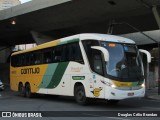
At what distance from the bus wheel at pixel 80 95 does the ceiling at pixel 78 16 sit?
12542 mm

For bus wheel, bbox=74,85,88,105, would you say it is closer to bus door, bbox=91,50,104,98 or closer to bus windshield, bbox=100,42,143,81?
bus door, bbox=91,50,104,98

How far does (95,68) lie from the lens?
1739 cm

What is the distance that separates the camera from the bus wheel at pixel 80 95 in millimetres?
18156

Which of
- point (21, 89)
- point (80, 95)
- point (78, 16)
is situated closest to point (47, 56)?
point (80, 95)

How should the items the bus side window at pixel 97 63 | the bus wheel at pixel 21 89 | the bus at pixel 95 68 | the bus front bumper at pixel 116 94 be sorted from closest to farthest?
the bus front bumper at pixel 116 94 < the bus at pixel 95 68 < the bus side window at pixel 97 63 < the bus wheel at pixel 21 89

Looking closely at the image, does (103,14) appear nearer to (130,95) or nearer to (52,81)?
(52,81)

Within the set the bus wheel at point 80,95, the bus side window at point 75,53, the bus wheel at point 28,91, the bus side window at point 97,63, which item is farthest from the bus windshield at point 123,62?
the bus wheel at point 28,91

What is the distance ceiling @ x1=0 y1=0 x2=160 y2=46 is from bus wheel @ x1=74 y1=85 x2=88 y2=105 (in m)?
12.5

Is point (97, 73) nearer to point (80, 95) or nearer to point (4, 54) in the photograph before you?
point (80, 95)

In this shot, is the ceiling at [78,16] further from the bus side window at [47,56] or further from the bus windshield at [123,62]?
the bus windshield at [123,62]

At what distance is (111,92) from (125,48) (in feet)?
8.04

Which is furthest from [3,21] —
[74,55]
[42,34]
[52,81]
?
[74,55]

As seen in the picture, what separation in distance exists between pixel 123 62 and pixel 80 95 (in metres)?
2.94

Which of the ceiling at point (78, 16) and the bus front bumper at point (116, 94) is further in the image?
the ceiling at point (78, 16)
